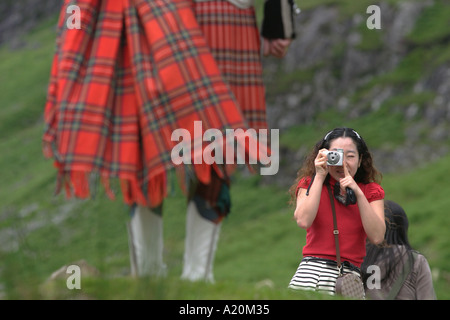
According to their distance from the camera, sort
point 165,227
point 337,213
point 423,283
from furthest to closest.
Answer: point 165,227
point 423,283
point 337,213

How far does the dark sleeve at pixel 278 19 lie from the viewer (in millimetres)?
5027

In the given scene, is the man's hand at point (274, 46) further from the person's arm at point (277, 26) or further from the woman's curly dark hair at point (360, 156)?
the woman's curly dark hair at point (360, 156)

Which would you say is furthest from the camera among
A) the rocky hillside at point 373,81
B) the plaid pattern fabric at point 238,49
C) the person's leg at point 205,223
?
the rocky hillside at point 373,81

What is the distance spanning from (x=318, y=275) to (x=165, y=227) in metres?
7.55

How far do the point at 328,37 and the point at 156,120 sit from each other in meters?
14.3

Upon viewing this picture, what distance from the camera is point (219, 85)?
183 inches

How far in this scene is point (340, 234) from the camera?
3152mm

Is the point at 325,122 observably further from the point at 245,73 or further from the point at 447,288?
the point at 245,73

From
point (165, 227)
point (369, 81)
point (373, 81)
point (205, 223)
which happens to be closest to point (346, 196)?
point (205, 223)

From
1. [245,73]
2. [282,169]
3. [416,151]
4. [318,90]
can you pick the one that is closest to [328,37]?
[318,90]

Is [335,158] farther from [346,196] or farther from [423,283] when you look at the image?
[423,283]

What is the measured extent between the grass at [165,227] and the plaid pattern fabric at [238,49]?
925mm

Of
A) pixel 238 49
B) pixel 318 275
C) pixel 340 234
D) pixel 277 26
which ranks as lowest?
pixel 318 275

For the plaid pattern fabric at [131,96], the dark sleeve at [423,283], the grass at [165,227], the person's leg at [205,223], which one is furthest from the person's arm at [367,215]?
the person's leg at [205,223]
